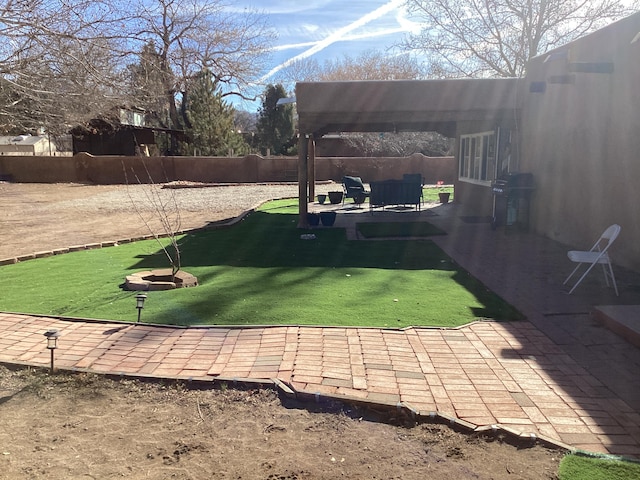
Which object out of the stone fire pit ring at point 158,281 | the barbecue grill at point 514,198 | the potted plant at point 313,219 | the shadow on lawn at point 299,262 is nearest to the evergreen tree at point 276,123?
the potted plant at point 313,219

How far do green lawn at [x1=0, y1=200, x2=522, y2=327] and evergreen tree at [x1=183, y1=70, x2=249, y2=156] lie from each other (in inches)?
1026

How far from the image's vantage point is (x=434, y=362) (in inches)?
163

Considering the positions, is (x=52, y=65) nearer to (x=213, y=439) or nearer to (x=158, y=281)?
(x=158, y=281)

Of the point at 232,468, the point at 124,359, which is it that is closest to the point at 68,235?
the point at 124,359

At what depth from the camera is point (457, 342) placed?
15.1 feet

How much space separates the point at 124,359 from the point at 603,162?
7.39 m

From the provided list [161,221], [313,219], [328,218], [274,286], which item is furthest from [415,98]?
[274,286]

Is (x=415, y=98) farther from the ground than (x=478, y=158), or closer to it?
farther from the ground

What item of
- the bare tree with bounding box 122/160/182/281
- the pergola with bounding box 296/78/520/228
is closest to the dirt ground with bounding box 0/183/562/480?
the bare tree with bounding box 122/160/182/281

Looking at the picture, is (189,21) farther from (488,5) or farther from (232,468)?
(232,468)

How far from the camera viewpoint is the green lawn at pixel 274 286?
5336mm

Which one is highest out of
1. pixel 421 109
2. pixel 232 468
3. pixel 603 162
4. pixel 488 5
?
pixel 488 5

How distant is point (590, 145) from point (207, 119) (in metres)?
29.8

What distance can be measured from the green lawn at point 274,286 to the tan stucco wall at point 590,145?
2.42 metres
